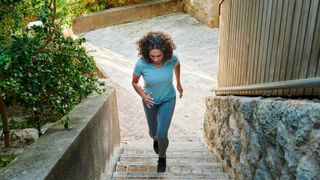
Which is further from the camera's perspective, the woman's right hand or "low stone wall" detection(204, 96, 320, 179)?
the woman's right hand

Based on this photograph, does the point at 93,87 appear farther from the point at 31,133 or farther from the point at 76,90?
the point at 31,133

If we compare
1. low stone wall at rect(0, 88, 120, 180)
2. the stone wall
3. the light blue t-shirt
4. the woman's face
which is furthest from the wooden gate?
the stone wall

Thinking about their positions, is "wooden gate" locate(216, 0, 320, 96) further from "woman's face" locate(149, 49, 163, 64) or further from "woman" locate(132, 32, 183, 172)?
"woman's face" locate(149, 49, 163, 64)

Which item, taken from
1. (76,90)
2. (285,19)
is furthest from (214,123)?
(285,19)

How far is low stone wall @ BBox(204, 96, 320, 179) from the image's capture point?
195 cm

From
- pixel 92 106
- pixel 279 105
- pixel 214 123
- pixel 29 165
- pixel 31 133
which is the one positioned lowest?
pixel 214 123

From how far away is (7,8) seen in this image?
3.06 meters

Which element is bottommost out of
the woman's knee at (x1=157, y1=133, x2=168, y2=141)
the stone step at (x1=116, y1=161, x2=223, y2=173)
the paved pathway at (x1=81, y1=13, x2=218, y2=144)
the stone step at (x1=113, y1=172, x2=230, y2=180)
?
the paved pathway at (x1=81, y1=13, x2=218, y2=144)

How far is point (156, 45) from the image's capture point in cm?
402

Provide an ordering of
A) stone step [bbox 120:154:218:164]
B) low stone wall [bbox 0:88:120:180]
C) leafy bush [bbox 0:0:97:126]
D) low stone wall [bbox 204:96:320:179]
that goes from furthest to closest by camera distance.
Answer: stone step [bbox 120:154:218:164] < leafy bush [bbox 0:0:97:126] < low stone wall [bbox 0:88:120:180] < low stone wall [bbox 204:96:320:179]

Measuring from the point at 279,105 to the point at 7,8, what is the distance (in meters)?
2.34

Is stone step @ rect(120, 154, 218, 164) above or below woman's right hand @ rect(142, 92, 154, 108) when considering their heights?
below

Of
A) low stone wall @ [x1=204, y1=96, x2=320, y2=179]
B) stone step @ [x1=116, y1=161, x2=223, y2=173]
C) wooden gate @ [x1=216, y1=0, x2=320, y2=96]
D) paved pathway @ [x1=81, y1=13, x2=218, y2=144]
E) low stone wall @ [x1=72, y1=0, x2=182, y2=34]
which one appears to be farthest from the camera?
low stone wall @ [x1=72, y1=0, x2=182, y2=34]

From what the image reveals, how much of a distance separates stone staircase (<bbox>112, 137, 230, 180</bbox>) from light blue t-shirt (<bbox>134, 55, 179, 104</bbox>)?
3.05ft
